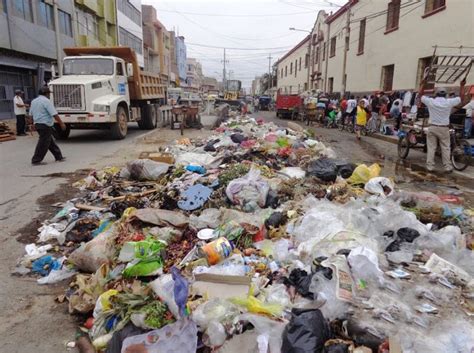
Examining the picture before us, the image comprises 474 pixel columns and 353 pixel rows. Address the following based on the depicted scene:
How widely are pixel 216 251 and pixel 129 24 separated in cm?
3646

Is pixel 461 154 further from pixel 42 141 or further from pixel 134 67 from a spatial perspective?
pixel 134 67

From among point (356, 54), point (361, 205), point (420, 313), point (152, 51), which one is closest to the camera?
point (420, 313)

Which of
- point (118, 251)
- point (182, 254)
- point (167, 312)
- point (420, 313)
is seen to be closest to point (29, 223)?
point (118, 251)

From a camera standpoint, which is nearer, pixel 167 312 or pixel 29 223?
pixel 167 312

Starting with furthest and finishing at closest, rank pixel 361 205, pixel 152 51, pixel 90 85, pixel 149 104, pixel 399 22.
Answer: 1. pixel 152 51
2. pixel 399 22
3. pixel 149 104
4. pixel 90 85
5. pixel 361 205

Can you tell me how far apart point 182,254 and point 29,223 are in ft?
7.99

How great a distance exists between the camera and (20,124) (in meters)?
13.9

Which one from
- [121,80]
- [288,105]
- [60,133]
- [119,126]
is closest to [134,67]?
[121,80]

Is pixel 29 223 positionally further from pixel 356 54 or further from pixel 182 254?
pixel 356 54

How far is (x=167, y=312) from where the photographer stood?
2.61 meters

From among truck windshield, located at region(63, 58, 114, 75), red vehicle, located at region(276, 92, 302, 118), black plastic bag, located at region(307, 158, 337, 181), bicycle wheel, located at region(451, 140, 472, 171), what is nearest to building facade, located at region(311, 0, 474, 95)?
red vehicle, located at region(276, 92, 302, 118)

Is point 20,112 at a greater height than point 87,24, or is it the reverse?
point 87,24

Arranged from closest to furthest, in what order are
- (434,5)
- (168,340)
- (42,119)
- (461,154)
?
(168,340), (42,119), (461,154), (434,5)

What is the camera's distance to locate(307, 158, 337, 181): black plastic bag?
6.25 metres
